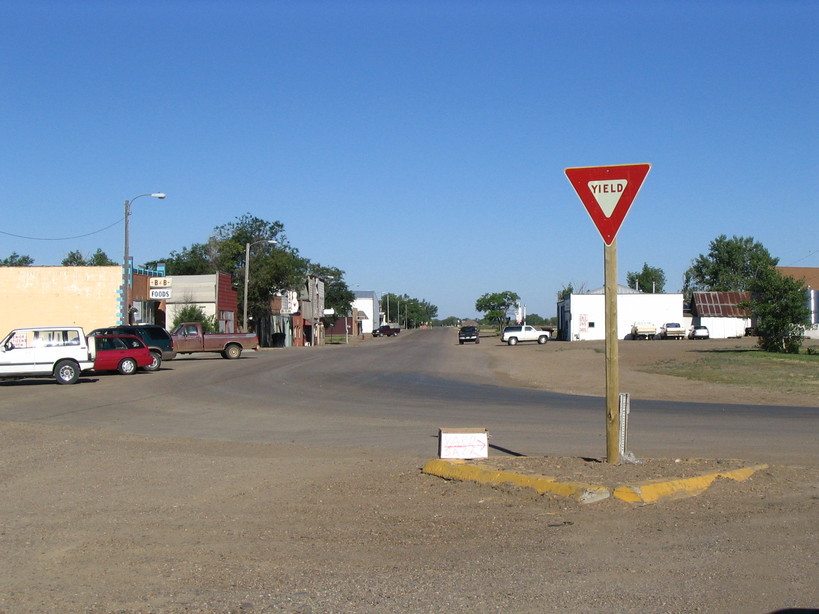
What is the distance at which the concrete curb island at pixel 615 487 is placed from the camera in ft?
25.4

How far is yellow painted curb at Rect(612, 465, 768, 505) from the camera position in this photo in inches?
304

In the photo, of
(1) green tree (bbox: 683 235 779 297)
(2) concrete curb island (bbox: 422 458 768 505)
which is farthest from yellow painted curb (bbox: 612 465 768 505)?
(1) green tree (bbox: 683 235 779 297)

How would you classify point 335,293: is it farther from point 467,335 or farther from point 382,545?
point 382,545

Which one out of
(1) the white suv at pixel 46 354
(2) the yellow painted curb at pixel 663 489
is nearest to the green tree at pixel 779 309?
(1) the white suv at pixel 46 354

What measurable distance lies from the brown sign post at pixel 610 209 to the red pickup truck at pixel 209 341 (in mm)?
37394

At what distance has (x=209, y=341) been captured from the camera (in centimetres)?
4450

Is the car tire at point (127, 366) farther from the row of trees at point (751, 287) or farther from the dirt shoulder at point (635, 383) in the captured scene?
the row of trees at point (751, 287)

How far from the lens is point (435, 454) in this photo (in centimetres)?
1162

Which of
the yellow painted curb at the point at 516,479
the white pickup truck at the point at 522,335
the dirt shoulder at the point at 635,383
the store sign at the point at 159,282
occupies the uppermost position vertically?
the store sign at the point at 159,282

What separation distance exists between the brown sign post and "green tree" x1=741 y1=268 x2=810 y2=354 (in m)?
38.1

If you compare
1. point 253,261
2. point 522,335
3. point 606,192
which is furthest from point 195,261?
point 606,192

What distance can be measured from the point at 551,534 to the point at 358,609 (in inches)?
87.4

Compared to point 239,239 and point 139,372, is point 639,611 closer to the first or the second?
point 139,372

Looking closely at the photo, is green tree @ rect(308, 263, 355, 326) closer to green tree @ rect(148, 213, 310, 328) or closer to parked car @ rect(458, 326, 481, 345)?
green tree @ rect(148, 213, 310, 328)
